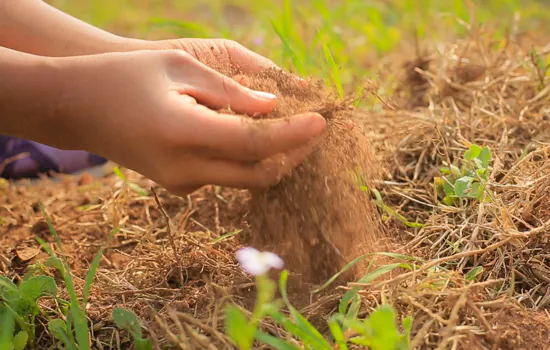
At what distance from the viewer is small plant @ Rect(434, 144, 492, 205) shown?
1.57 metres

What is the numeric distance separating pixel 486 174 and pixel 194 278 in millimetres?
829

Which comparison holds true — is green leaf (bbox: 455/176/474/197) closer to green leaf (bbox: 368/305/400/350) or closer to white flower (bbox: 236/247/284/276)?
white flower (bbox: 236/247/284/276)

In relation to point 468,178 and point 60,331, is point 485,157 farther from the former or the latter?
point 60,331

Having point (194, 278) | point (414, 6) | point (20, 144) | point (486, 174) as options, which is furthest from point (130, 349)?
point (414, 6)

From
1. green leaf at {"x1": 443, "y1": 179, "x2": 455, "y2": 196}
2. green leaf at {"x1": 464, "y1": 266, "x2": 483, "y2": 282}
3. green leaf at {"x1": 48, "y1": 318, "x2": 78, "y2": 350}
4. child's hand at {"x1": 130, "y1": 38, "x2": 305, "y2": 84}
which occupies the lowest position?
green leaf at {"x1": 48, "y1": 318, "x2": 78, "y2": 350}

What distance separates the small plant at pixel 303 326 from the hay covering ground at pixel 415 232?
52 millimetres

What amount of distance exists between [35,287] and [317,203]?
2.29 ft

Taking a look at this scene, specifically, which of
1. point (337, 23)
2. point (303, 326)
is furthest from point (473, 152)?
point (337, 23)

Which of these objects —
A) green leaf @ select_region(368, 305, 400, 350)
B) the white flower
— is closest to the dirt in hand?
the white flower

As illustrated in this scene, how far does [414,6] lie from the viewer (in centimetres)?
383

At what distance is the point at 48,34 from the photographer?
187 centimetres

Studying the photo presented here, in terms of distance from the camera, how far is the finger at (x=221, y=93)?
1361mm

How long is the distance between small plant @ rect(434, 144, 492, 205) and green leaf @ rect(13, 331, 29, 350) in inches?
43.6

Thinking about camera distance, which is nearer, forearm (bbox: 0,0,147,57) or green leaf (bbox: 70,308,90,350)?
green leaf (bbox: 70,308,90,350)
